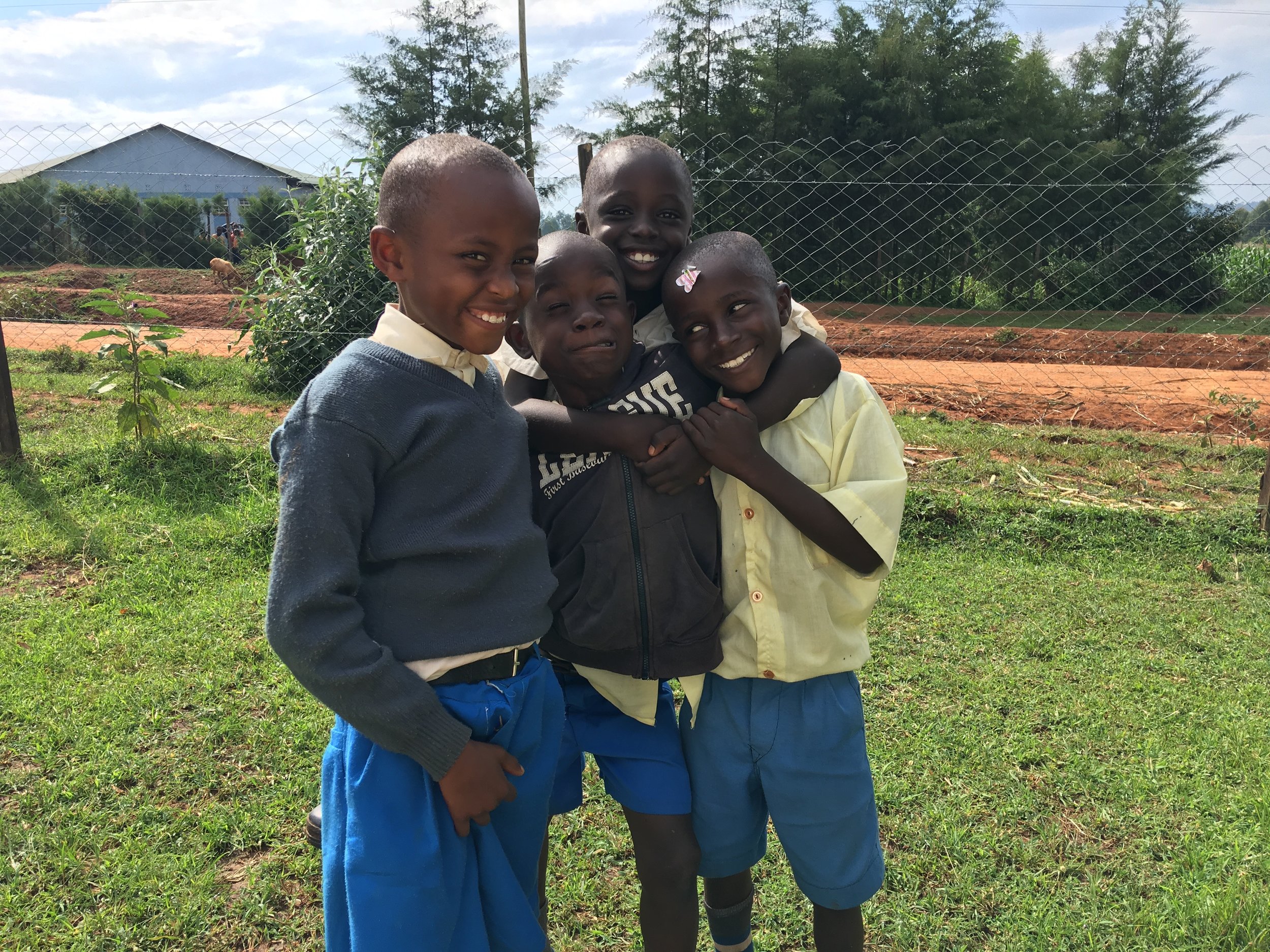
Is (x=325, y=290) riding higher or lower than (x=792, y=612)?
higher

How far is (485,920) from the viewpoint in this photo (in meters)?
1.36

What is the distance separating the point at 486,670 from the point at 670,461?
1.41 feet

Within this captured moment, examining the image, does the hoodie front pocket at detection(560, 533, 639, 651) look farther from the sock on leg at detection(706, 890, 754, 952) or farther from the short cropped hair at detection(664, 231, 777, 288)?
the sock on leg at detection(706, 890, 754, 952)

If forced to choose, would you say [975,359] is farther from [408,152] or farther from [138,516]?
[408,152]

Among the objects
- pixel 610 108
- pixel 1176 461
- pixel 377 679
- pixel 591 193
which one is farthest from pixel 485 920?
pixel 610 108

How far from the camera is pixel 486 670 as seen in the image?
1345mm

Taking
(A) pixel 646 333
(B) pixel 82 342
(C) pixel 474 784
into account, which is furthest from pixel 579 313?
(B) pixel 82 342

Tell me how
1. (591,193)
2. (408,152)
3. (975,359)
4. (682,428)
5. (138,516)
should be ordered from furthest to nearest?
(975,359) < (138,516) < (591,193) < (682,428) < (408,152)

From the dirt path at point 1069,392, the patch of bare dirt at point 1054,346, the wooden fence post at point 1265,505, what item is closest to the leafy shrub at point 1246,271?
the patch of bare dirt at point 1054,346

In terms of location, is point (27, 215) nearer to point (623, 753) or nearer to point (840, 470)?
point (623, 753)

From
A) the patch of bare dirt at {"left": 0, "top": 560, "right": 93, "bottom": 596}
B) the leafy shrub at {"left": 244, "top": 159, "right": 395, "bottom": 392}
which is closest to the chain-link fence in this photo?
the leafy shrub at {"left": 244, "top": 159, "right": 395, "bottom": 392}

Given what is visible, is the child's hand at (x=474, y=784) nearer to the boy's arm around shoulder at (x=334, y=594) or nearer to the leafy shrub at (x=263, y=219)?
the boy's arm around shoulder at (x=334, y=594)

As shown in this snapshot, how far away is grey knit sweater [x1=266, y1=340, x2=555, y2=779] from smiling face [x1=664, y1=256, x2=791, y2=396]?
35 cm

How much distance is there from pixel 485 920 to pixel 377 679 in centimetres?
46
